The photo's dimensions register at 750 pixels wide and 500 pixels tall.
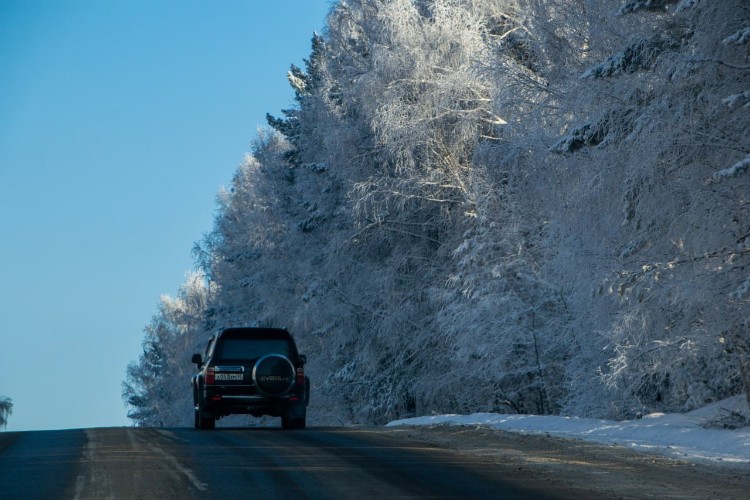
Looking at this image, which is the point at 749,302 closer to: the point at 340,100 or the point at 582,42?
the point at 582,42

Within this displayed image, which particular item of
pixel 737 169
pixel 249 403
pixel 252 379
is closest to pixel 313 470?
pixel 737 169

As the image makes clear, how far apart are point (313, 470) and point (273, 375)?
9034 mm

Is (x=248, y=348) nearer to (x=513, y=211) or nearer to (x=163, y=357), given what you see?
(x=513, y=211)

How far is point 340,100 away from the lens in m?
33.6

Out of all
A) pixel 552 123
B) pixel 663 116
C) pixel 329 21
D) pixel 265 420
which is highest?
pixel 329 21

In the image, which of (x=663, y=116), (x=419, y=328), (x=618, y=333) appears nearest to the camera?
(x=663, y=116)

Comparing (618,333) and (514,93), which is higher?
(514,93)

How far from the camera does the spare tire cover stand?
2155 cm

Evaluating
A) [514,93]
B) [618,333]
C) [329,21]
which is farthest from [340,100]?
[618,333]

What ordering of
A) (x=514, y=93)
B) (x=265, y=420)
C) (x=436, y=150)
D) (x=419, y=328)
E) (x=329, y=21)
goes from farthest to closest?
(x=265, y=420), (x=329, y=21), (x=419, y=328), (x=436, y=150), (x=514, y=93)

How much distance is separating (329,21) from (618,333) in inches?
770

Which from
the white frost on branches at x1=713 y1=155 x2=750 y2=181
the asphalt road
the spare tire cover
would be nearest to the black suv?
the spare tire cover

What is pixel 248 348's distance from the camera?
22625 millimetres

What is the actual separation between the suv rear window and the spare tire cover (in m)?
0.96
